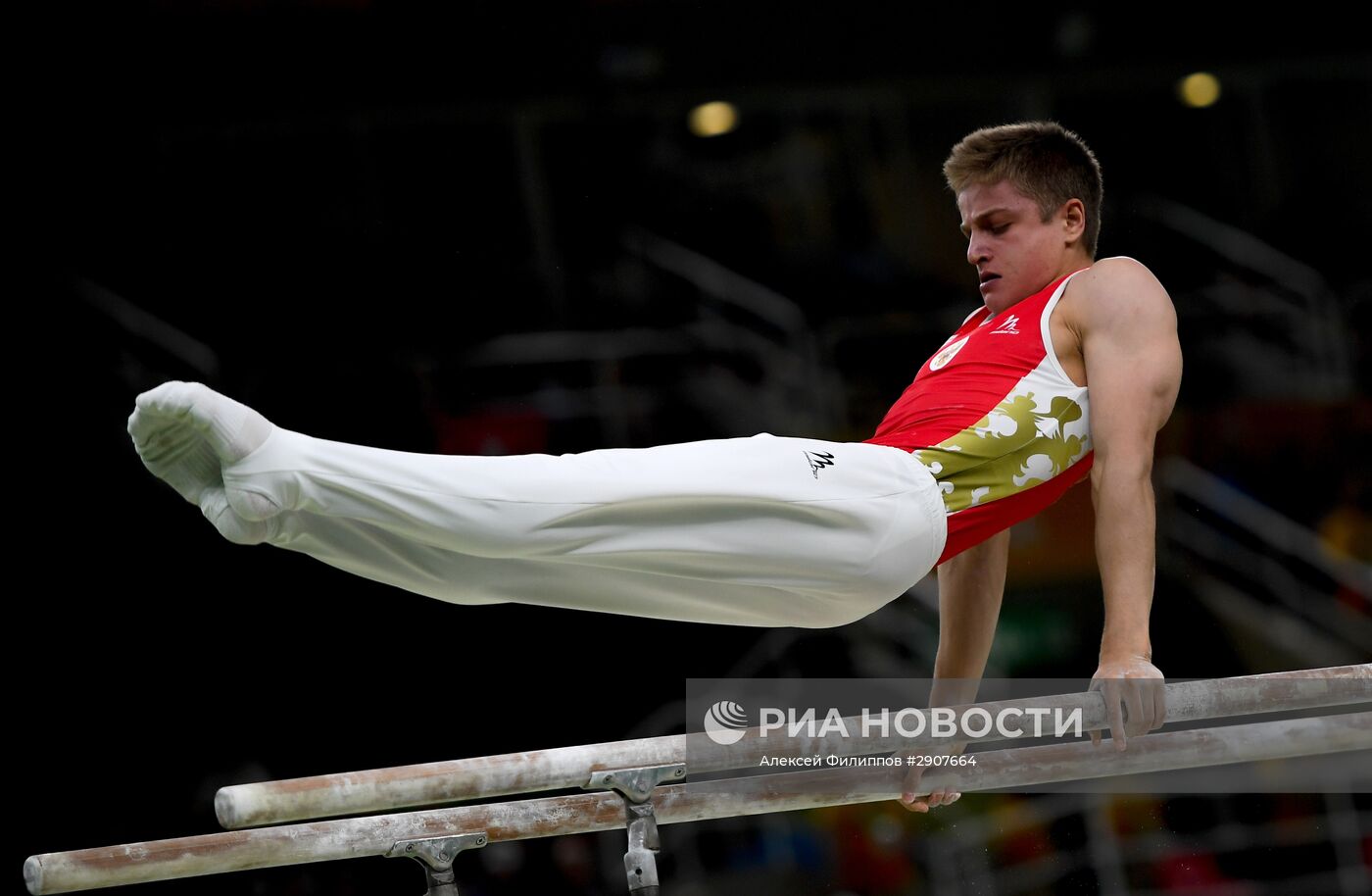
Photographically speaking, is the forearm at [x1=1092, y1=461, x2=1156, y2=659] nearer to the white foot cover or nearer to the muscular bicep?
the muscular bicep

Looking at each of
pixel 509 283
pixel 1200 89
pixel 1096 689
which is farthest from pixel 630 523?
pixel 1200 89

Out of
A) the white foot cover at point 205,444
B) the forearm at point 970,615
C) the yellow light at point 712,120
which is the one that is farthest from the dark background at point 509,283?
the white foot cover at point 205,444

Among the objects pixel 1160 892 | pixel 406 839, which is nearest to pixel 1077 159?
pixel 406 839

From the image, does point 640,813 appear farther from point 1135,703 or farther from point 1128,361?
point 1128,361

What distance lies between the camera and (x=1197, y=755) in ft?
10.7

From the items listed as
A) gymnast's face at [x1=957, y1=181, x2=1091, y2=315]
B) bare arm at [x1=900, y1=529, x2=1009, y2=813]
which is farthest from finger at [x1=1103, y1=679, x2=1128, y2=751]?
gymnast's face at [x1=957, y1=181, x2=1091, y2=315]

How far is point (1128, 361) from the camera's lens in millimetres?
3105

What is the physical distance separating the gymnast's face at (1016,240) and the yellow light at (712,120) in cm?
581

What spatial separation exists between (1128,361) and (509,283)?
5253 mm

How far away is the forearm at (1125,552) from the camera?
2.93 metres

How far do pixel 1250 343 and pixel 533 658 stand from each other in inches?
181

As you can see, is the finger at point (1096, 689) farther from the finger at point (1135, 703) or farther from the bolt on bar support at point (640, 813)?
the bolt on bar support at point (640, 813)

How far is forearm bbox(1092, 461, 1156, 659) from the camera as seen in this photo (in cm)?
293

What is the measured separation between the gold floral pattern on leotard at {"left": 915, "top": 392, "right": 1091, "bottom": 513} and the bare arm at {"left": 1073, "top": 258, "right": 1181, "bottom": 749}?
0.08 meters
